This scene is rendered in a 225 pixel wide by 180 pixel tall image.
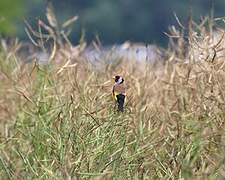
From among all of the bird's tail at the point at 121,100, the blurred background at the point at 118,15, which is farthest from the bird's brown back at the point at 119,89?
the blurred background at the point at 118,15

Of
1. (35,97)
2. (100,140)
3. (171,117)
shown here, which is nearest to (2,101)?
(35,97)

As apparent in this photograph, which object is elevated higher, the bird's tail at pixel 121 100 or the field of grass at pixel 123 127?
the bird's tail at pixel 121 100

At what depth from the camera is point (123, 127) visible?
14.1ft

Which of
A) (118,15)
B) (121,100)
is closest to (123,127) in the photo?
(121,100)

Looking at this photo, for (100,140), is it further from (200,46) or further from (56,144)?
(200,46)

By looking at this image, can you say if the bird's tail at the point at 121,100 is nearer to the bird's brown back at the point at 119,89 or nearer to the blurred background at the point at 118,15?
the bird's brown back at the point at 119,89

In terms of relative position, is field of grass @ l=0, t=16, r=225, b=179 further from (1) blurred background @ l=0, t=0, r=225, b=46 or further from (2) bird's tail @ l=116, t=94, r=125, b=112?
(1) blurred background @ l=0, t=0, r=225, b=46

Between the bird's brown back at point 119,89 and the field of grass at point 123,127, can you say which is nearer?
the field of grass at point 123,127

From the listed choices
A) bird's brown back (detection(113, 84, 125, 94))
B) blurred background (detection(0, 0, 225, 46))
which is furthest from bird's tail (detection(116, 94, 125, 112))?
blurred background (detection(0, 0, 225, 46))

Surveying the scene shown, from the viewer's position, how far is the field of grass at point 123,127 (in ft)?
13.3

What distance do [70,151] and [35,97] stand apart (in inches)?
42.9

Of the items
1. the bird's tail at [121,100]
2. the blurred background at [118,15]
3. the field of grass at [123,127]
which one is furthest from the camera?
the blurred background at [118,15]

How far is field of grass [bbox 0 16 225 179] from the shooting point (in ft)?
13.3

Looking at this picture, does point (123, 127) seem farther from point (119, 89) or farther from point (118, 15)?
point (118, 15)
